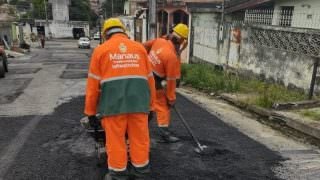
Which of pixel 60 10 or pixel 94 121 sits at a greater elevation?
pixel 60 10

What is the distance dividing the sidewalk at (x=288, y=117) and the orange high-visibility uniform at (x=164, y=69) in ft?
8.94

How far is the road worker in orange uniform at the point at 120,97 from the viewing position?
3598 mm

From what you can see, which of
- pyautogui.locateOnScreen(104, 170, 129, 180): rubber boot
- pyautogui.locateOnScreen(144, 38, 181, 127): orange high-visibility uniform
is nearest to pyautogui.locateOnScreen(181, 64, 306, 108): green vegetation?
pyautogui.locateOnScreen(144, 38, 181, 127): orange high-visibility uniform

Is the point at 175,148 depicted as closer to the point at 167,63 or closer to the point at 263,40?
the point at 167,63

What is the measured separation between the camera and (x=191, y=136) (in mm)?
5965

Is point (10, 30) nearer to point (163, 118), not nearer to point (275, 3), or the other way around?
point (275, 3)

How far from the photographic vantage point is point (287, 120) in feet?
23.6

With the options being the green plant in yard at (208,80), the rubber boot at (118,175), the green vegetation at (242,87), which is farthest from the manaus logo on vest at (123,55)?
the green plant in yard at (208,80)

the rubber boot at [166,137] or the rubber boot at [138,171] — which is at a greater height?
the rubber boot at [138,171]

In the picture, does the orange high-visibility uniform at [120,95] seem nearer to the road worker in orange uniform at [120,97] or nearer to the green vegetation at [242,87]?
the road worker in orange uniform at [120,97]

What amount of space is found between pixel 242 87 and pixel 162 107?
18.2 feet

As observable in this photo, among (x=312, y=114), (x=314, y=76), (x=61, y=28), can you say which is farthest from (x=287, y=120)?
(x=61, y=28)

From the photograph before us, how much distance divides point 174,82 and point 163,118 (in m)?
0.65

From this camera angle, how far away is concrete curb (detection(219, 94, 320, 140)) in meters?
6.54
